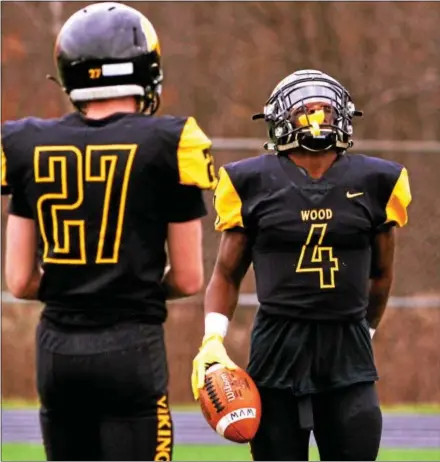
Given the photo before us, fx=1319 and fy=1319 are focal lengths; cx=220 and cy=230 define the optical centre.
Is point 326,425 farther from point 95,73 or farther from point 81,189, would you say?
point 95,73

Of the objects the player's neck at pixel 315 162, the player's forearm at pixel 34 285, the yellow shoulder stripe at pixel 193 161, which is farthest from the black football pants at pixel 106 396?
the player's neck at pixel 315 162

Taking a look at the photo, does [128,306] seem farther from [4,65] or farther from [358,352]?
[4,65]

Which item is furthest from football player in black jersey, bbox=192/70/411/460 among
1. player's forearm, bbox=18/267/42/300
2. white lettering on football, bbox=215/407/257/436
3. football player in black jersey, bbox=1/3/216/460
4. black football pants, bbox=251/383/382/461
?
player's forearm, bbox=18/267/42/300

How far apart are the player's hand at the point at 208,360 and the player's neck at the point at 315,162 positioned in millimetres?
570

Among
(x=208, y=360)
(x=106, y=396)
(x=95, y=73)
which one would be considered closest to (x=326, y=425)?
(x=208, y=360)

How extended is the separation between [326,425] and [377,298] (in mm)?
520

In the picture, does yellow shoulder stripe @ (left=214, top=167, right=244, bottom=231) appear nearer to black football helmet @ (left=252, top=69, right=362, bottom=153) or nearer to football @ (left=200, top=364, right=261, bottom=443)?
black football helmet @ (left=252, top=69, right=362, bottom=153)

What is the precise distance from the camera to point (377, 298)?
412 centimetres

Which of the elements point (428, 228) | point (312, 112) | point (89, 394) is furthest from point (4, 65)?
point (89, 394)

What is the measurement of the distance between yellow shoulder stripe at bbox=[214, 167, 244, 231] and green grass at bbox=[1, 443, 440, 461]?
11.5ft

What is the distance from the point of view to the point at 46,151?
319 cm

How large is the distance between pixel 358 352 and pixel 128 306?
91 centimetres

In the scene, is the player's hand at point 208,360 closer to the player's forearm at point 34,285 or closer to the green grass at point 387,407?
the player's forearm at point 34,285

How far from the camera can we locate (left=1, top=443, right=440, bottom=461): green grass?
7.21m
